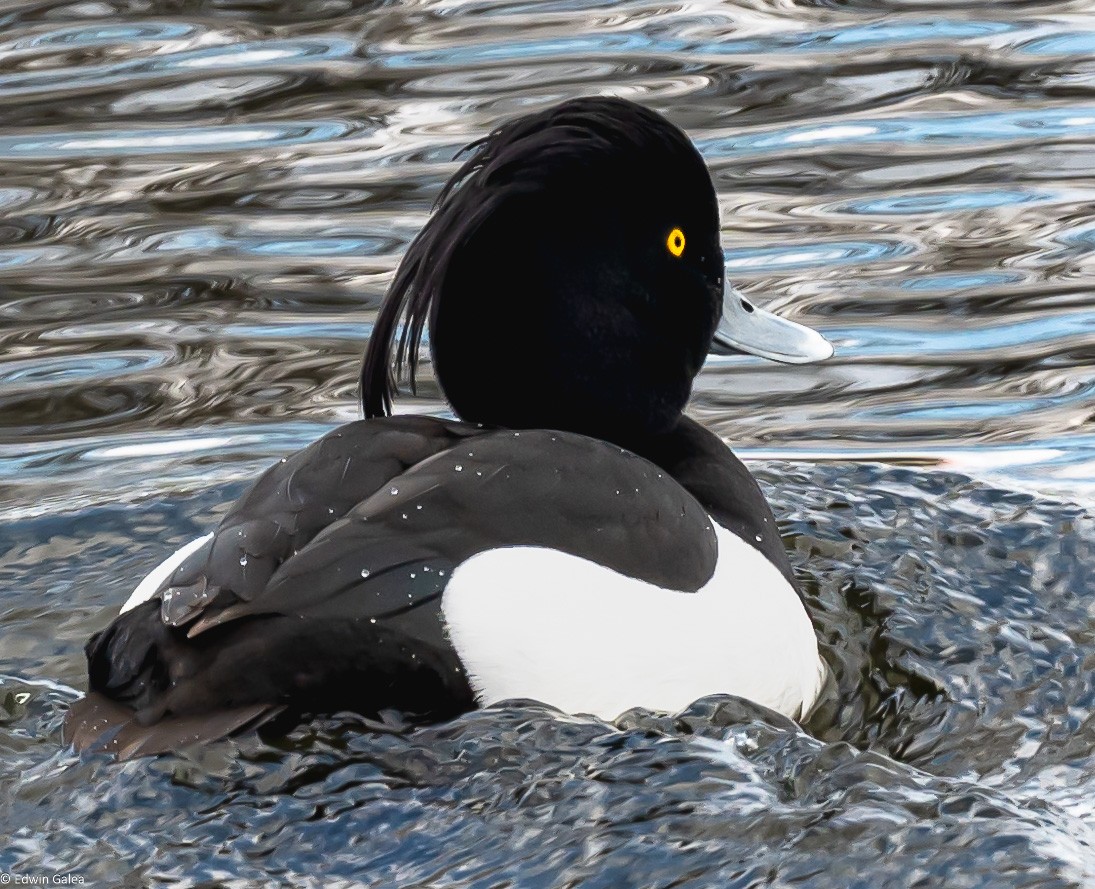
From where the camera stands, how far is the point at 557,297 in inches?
141

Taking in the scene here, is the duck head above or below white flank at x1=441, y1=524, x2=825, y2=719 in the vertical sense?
above

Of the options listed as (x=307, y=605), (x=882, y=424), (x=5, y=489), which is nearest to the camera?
(x=307, y=605)

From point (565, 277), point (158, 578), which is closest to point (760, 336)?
point (565, 277)

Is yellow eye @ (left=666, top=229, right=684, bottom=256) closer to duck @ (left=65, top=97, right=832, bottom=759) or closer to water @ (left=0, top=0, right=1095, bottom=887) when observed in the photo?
duck @ (left=65, top=97, right=832, bottom=759)

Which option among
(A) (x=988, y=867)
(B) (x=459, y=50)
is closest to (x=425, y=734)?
(A) (x=988, y=867)

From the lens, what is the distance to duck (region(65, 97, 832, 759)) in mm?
2920

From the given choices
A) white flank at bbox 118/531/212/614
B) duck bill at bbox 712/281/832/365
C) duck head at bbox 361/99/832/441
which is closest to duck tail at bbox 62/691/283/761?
white flank at bbox 118/531/212/614

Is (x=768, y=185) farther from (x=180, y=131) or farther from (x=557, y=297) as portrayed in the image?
(x=557, y=297)

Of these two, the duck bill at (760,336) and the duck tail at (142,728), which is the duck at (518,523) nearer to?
the duck tail at (142,728)

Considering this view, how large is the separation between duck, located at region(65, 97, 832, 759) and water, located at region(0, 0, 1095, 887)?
3.6 inches

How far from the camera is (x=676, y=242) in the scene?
12.2ft

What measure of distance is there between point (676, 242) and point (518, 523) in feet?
2.79

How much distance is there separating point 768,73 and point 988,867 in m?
5.16

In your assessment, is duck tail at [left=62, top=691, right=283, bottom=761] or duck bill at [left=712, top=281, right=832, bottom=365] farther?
duck bill at [left=712, top=281, right=832, bottom=365]
